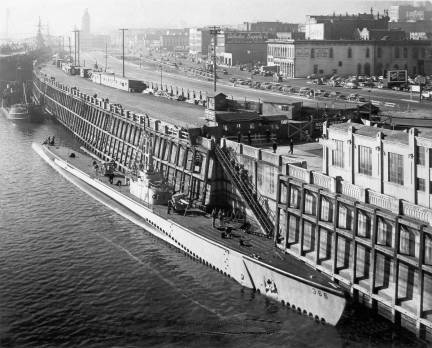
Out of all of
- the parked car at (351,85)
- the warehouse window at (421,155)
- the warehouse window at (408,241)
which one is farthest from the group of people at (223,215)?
the parked car at (351,85)

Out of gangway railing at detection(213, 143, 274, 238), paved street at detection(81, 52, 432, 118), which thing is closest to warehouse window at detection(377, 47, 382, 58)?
paved street at detection(81, 52, 432, 118)

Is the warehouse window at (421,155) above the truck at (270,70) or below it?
below

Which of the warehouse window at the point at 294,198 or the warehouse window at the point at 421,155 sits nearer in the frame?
the warehouse window at the point at 421,155

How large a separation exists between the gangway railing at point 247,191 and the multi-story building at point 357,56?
107496 millimetres

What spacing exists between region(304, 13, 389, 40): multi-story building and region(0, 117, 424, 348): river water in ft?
407

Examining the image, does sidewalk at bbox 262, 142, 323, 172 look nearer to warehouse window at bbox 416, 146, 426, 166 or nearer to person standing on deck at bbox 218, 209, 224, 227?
person standing on deck at bbox 218, 209, 224, 227

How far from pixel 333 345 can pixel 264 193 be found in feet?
64.0

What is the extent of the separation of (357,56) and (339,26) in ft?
64.0

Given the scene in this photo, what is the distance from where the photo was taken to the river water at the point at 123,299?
44.4 meters

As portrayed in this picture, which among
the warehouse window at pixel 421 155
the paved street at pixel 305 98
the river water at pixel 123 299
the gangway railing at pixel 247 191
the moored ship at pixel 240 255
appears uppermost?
the paved street at pixel 305 98

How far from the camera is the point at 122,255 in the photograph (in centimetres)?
6041

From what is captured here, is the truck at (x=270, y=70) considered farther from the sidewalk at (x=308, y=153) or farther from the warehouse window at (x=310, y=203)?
the warehouse window at (x=310, y=203)

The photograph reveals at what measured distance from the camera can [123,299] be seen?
5047cm

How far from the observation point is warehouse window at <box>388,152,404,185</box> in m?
47.2
